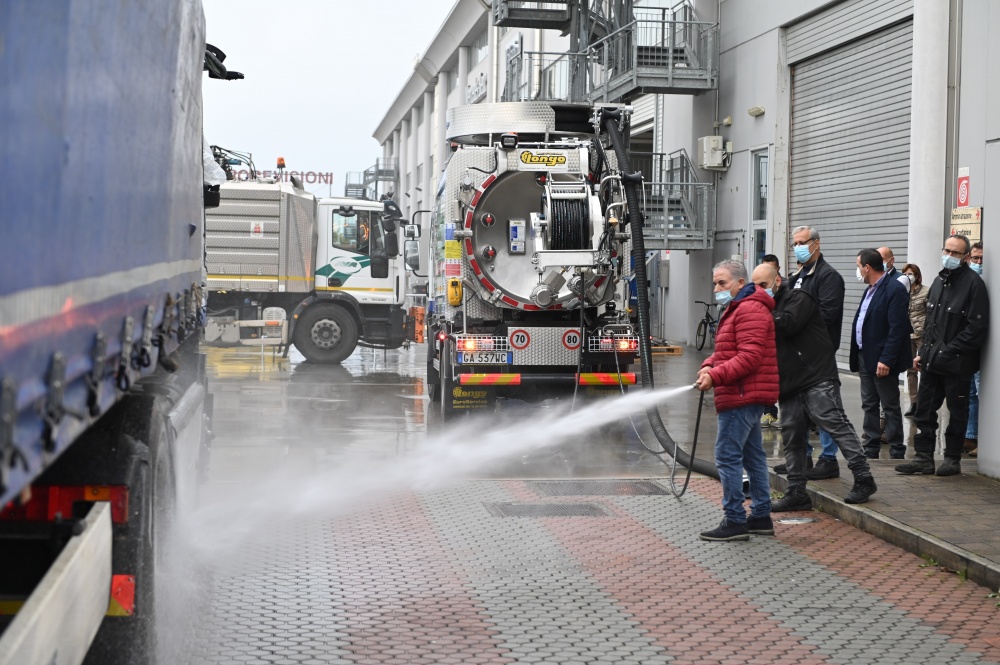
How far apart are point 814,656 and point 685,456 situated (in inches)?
206

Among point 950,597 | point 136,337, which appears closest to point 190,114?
point 136,337

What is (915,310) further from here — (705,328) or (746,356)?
(705,328)

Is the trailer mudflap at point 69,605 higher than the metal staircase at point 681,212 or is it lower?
lower

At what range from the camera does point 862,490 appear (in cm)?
854

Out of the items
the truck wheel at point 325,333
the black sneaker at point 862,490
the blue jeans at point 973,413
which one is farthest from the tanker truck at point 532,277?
the truck wheel at point 325,333

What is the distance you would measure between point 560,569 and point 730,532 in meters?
1.41

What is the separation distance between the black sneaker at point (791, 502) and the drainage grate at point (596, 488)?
1137 mm

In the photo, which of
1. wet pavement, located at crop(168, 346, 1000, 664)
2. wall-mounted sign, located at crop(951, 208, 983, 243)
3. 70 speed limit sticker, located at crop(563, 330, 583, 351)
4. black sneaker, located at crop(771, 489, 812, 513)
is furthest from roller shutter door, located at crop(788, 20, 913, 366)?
black sneaker, located at crop(771, 489, 812, 513)

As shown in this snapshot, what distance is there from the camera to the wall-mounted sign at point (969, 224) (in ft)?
32.2

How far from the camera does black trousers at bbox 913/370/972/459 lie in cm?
959

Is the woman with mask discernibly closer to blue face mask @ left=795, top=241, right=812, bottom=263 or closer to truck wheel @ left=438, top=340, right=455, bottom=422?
blue face mask @ left=795, top=241, right=812, bottom=263

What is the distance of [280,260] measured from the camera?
22.0 m

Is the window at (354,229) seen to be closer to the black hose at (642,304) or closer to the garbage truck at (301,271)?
the garbage truck at (301,271)

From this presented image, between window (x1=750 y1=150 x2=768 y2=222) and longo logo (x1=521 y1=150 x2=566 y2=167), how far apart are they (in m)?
11.4
